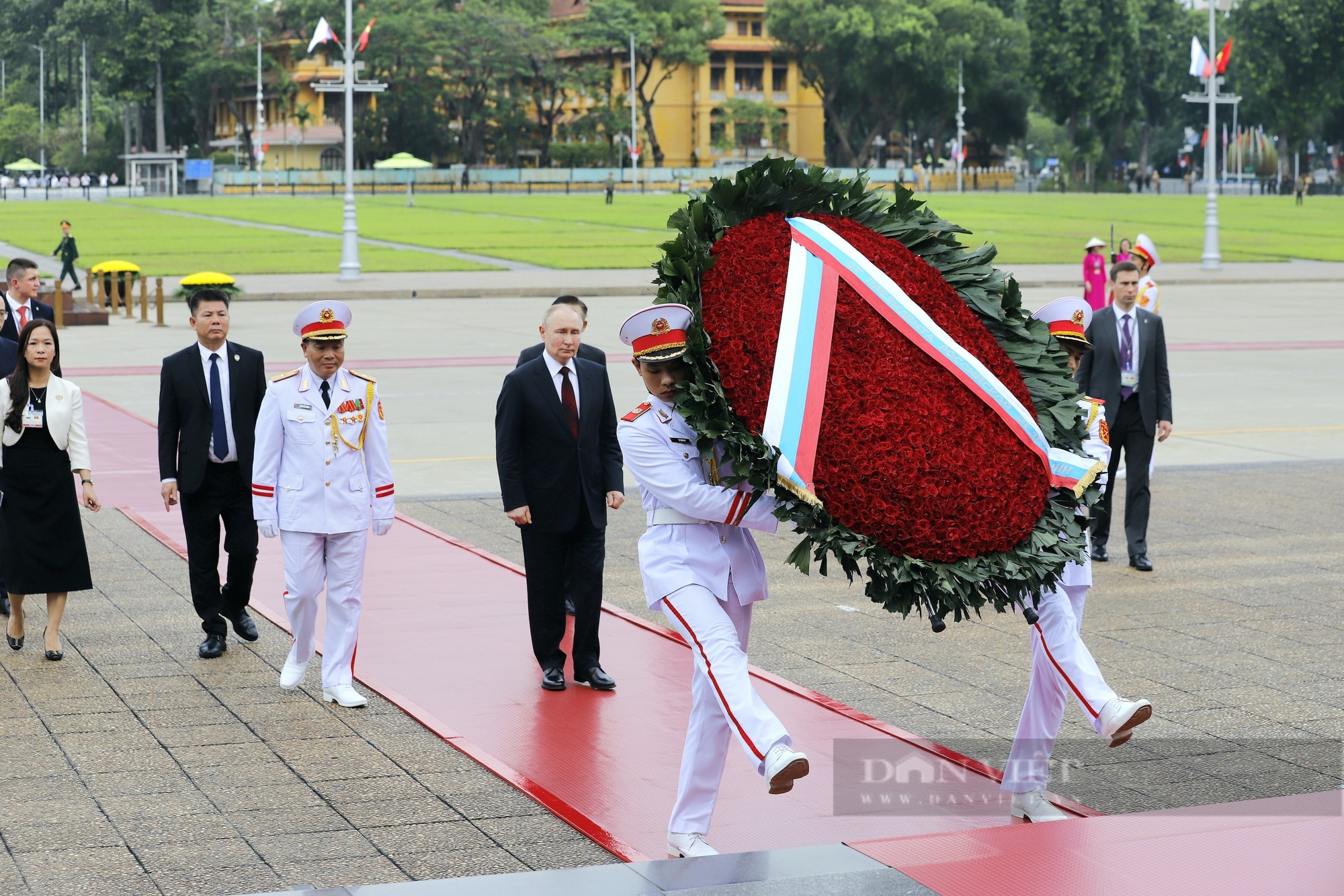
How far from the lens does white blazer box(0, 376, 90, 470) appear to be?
26.5 feet

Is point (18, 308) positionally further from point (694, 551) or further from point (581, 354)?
point (694, 551)

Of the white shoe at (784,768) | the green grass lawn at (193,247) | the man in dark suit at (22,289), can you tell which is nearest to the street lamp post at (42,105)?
the green grass lawn at (193,247)

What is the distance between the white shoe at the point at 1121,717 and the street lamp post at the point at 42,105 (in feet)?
363

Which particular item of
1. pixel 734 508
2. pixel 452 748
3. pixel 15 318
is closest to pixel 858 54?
pixel 15 318

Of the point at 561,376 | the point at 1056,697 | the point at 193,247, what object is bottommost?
the point at 1056,697

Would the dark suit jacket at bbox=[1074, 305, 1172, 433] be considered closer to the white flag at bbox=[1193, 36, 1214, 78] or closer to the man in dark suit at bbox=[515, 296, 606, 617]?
the man in dark suit at bbox=[515, 296, 606, 617]

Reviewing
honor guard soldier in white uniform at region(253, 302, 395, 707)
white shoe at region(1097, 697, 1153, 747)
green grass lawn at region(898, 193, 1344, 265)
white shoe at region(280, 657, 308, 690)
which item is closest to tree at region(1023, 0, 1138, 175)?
green grass lawn at region(898, 193, 1344, 265)

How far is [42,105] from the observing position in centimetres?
11850

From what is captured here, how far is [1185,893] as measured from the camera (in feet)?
15.2

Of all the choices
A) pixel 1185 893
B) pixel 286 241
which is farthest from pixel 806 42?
pixel 1185 893

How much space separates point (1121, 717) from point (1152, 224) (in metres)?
57.3

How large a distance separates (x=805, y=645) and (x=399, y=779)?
9.29 feet

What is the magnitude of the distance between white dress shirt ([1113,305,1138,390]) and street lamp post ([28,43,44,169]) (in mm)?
106278

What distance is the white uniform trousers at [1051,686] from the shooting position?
17.7ft
